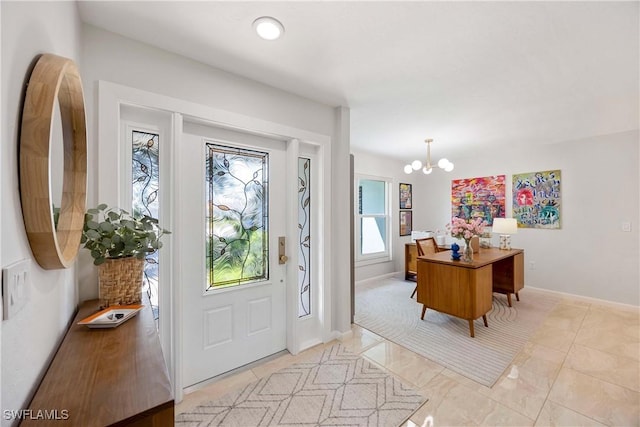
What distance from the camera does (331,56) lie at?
1873 millimetres

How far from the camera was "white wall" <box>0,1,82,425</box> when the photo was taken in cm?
61

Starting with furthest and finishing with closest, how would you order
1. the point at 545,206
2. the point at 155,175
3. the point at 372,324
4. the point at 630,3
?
1. the point at 545,206
2. the point at 372,324
3. the point at 155,175
4. the point at 630,3

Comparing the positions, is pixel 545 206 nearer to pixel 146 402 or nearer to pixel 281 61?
pixel 281 61

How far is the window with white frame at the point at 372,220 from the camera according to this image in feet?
16.4

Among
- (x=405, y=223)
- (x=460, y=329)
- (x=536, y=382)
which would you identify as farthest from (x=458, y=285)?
(x=405, y=223)

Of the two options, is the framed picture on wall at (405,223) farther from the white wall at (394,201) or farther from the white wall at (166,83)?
the white wall at (166,83)

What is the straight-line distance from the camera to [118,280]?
1302mm

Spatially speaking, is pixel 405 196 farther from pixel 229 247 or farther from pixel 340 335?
pixel 229 247

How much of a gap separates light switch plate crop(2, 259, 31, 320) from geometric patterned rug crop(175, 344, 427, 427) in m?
1.52

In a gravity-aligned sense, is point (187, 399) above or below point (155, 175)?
below

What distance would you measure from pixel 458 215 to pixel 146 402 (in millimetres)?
5606

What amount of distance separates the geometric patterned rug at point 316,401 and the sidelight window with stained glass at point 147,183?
0.83m

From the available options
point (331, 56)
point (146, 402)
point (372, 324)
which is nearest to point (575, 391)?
point (372, 324)

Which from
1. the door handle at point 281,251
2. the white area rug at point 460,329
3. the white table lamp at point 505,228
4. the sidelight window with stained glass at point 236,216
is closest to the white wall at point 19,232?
the sidelight window with stained glass at point 236,216
